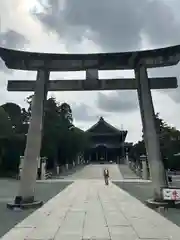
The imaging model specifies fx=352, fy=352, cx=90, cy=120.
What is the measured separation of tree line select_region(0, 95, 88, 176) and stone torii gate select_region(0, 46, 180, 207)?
70.8 ft

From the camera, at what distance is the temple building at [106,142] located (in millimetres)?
83875

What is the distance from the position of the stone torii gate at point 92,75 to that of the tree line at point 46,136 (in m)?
21.6

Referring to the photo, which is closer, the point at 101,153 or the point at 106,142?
the point at 106,142

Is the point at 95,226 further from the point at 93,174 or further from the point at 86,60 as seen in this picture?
the point at 93,174

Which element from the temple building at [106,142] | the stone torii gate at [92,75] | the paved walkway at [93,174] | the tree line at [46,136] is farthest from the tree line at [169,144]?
the stone torii gate at [92,75]

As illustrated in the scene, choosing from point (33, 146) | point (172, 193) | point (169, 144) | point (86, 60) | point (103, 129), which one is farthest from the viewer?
point (103, 129)

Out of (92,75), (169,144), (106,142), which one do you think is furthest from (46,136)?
(106,142)

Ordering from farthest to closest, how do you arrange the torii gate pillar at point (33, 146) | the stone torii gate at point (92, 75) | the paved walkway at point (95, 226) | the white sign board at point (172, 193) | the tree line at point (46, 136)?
the tree line at point (46, 136), the stone torii gate at point (92, 75), the torii gate pillar at point (33, 146), the white sign board at point (172, 193), the paved walkway at point (95, 226)

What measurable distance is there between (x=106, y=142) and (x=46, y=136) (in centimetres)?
3738

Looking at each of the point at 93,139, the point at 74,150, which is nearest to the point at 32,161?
the point at 74,150

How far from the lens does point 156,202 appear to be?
1456 cm

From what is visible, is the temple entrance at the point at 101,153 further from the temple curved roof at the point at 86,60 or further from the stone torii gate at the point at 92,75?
the temple curved roof at the point at 86,60

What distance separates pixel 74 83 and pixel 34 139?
325 centimetres

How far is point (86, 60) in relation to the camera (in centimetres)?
1605
